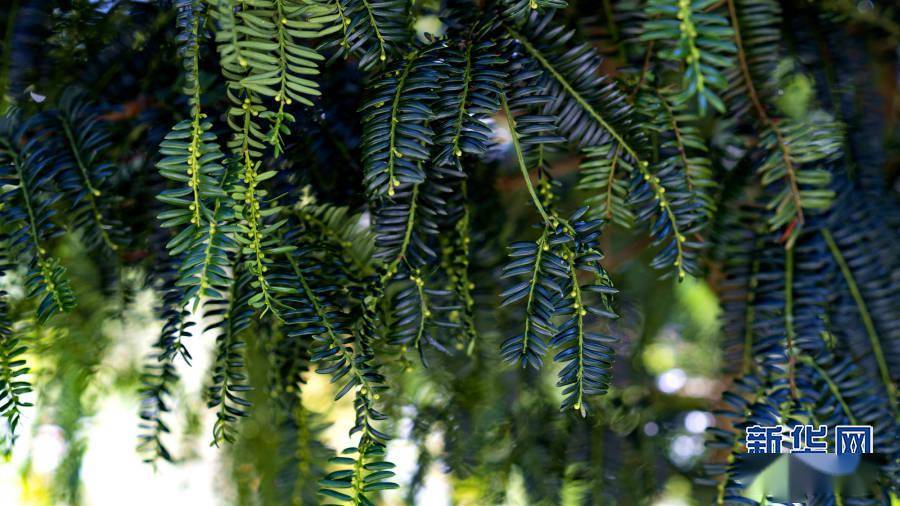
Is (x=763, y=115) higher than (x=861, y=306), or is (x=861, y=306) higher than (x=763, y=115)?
(x=763, y=115)

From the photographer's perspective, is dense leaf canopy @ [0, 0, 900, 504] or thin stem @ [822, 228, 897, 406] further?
thin stem @ [822, 228, 897, 406]

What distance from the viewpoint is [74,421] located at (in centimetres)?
58

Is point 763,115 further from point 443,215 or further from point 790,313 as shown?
point 443,215

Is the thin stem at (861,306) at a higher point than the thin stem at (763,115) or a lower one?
lower

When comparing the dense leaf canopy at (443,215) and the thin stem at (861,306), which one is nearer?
the dense leaf canopy at (443,215)

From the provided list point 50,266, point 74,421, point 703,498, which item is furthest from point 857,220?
point 74,421

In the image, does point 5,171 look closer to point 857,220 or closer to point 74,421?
point 74,421

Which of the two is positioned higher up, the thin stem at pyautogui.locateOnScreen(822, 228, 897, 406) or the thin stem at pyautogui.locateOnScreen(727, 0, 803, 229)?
the thin stem at pyautogui.locateOnScreen(727, 0, 803, 229)

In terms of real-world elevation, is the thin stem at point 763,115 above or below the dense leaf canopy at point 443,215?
above

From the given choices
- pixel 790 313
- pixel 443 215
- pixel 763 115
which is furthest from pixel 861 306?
pixel 443 215

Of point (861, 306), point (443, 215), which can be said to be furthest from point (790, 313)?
point (443, 215)

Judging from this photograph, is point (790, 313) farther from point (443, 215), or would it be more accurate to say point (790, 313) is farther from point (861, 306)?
point (443, 215)

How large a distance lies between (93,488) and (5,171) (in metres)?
0.41

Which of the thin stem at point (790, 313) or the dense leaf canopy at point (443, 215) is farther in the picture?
the thin stem at point (790, 313)
